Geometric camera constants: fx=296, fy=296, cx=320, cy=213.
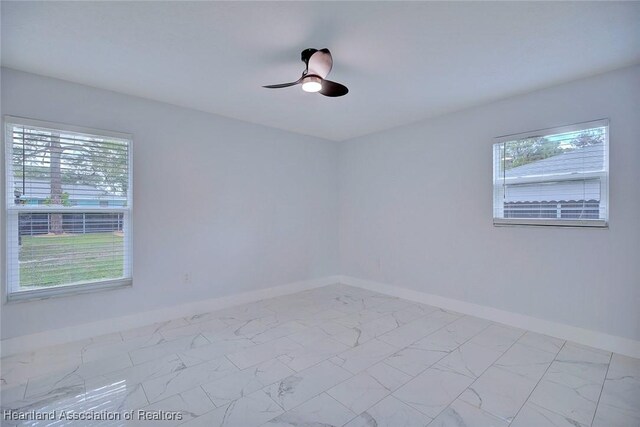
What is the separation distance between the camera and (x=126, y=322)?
123 inches

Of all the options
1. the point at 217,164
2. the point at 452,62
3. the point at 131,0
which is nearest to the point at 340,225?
the point at 217,164

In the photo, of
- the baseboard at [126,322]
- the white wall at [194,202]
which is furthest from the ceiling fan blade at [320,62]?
the baseboard at [126,322]

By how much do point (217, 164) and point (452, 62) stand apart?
2.82m

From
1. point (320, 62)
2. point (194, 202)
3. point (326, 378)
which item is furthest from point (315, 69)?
point (326, 378)

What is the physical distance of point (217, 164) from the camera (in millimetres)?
3783

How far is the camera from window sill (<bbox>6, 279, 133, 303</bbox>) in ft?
8.61

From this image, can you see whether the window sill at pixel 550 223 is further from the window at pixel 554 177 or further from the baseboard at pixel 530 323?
the baseboard at pixel 530 323

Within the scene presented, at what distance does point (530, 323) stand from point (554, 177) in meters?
1.52

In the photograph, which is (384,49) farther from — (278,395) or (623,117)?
(278,395)

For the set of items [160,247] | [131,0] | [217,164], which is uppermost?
[131,0]

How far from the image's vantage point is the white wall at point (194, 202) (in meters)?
2.78

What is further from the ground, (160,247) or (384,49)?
(384,49)

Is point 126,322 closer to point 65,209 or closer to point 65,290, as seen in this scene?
point 65,290

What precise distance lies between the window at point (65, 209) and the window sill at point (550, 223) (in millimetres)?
4083
